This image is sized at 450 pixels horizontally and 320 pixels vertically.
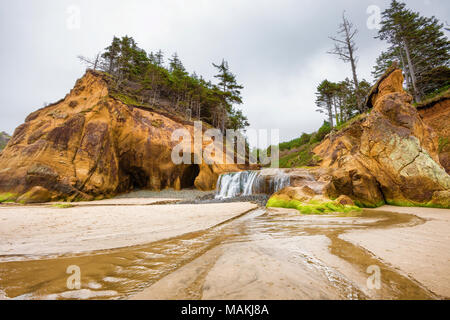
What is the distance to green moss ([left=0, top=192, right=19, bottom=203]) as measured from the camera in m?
12.1

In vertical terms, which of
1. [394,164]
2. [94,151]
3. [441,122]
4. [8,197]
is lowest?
[8,197]

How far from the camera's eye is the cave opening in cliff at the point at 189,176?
22.2 metres

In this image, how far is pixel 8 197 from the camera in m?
12.3

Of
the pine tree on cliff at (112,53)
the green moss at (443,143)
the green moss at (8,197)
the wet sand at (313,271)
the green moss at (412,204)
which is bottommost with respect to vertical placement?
the green moss at (8,197)

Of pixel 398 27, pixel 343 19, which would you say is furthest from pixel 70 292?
pixel 398 27

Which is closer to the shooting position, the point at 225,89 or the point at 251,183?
the point at 251,183

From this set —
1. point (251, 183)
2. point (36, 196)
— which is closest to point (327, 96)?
point (251, 183)

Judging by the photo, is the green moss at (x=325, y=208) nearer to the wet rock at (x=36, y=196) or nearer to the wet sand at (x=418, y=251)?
the wet sand at (x=418, y=251)

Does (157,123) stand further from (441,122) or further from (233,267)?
(441,122)

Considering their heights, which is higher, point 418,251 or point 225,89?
point 225,89

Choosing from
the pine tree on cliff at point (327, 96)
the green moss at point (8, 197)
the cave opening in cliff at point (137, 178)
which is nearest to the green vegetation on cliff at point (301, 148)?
the pine tree on cliff at point (327, 96)

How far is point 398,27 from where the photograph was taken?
69.1ft

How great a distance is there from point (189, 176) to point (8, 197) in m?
15.1

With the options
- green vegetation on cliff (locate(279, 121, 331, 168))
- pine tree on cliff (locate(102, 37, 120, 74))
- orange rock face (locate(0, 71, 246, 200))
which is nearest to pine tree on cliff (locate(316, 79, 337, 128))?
green vegetation on cliff (locate(279, 121, 331, 168))
